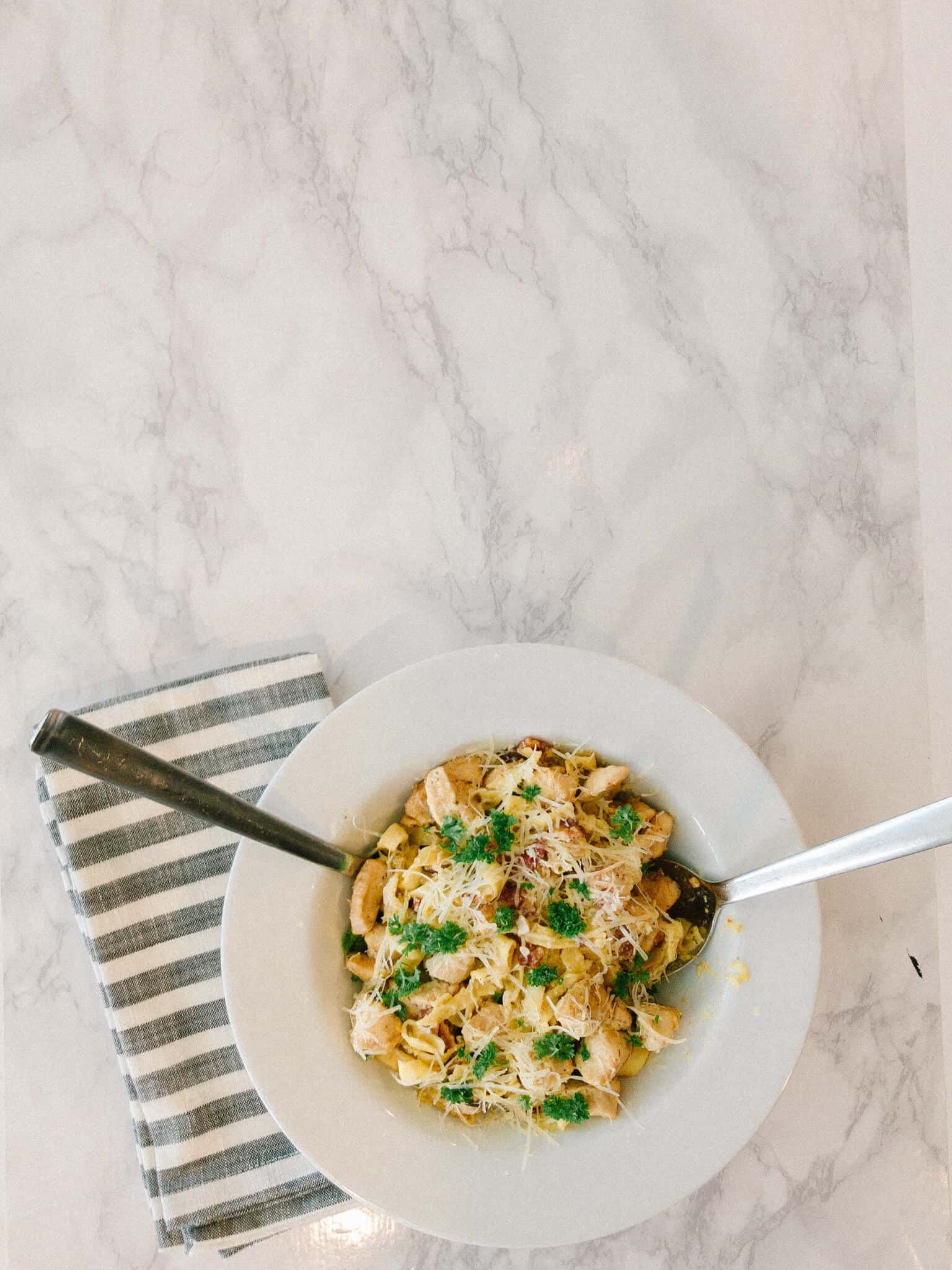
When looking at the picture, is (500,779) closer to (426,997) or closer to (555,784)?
(555,784)

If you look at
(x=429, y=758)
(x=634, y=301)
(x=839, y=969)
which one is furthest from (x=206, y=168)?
(x=839, y=969)

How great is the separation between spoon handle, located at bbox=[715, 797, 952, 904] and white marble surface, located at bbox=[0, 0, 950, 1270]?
0.32m

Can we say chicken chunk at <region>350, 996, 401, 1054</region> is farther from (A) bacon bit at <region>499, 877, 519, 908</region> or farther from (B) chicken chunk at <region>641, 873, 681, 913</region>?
(B) chicken chunk at <region>641, 873, 681, 913</region>

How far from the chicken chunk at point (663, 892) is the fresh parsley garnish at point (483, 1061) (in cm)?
25

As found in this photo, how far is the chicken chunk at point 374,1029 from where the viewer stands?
1.21 m

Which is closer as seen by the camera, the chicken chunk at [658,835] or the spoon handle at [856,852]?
the spoon handle at [856,852]

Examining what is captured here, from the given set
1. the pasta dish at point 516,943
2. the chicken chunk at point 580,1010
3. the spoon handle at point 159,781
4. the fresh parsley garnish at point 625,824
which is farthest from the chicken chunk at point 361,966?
the fresh parsley garnish at point 625,824

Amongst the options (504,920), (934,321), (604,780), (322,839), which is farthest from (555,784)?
(934,321)

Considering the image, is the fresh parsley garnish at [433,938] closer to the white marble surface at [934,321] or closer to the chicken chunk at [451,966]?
the chicken chunk at [451,966]

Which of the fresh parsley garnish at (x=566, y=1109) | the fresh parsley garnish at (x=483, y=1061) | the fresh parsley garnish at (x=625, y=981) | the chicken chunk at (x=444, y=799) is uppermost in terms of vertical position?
the chicken chunk at (x=444, y=799)

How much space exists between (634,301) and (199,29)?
729 millimetres

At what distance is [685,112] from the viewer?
1.55 metres

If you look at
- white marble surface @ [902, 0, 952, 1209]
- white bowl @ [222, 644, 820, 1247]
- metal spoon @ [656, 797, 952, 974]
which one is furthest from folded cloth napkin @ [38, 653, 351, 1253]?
white marble surface @ [902, 0, 952, 1209]

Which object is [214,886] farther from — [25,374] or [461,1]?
[461,1]
